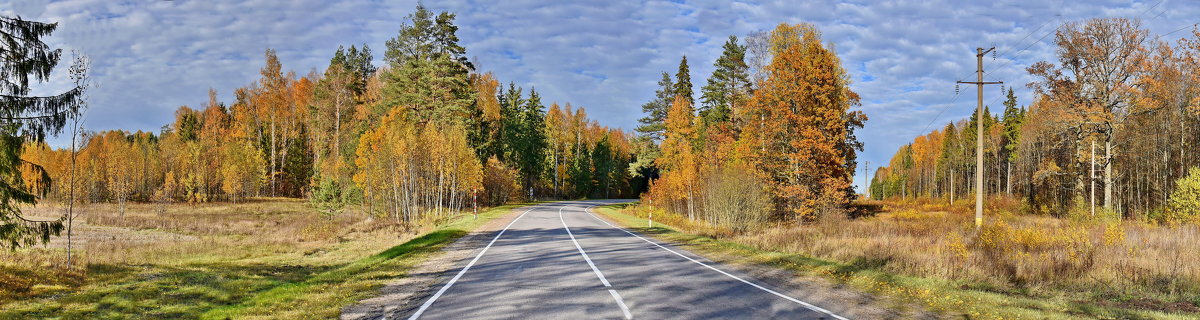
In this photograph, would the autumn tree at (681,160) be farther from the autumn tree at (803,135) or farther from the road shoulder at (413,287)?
the road shoulder at (413,287)

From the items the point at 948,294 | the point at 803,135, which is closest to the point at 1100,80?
the point at 803,135

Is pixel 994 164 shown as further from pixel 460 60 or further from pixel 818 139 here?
pixel 460 60

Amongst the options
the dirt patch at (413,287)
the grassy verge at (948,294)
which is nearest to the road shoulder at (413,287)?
the dirt patch at (413,287)

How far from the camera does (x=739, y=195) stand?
2591 centimetres

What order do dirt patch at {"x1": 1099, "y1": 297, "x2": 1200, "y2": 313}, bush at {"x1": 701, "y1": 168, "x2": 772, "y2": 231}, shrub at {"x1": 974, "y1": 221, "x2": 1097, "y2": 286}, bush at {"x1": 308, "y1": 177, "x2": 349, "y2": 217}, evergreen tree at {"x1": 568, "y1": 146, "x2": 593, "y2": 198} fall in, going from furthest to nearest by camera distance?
evergreen tree at {"x1": 568, "y1": 146, "x2": 593, "y2": 198} → bush at {"x1": 308, "y1": 177, "x2": 349, "y2": 217} → bush at {"x1": 701, "y1": 168, "x2": 772, "y2": 231} → shrub at {"x1": 974, "y1": 221, "x2": 1097, "y2": 286} → dirt patch at {"x1": 1099, "y1": 297, "x2": 1200, "y2": 313}

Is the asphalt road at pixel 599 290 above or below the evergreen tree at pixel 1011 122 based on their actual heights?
below

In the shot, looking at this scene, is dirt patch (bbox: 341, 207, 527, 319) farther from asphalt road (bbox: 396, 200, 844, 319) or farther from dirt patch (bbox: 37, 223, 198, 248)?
dirt patch (bbox: 37, 223, 198, 248)

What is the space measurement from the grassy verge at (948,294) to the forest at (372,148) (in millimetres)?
25662

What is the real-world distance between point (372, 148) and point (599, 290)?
3453 centimetres

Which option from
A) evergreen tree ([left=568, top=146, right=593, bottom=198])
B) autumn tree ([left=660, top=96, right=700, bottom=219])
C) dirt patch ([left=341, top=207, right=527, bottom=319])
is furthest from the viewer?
evergreen tree ([left=568, top=146, right=593, bottom=198])

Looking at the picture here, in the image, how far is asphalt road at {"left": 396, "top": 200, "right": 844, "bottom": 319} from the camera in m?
8.51

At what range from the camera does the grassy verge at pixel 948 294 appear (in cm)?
890

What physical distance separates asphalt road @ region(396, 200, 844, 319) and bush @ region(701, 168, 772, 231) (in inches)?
379

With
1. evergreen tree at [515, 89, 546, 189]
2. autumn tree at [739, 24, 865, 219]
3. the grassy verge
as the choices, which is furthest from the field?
evergreen tree at [515, 89, 546, 189]
